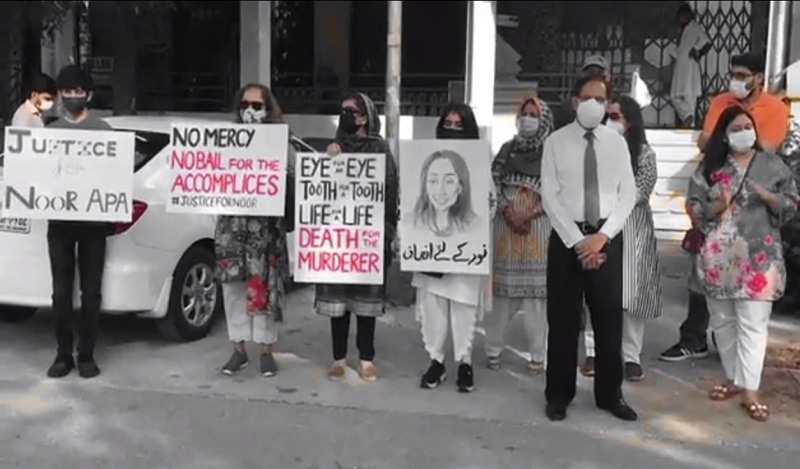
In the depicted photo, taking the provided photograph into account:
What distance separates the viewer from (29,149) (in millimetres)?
6121

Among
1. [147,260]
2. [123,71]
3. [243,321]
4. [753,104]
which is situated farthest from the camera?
[123,71]

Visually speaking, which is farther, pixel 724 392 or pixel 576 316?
pixel 724 392

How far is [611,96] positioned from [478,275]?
1.36m

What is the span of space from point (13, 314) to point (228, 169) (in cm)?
246

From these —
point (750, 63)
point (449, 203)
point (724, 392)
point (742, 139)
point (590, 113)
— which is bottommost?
point (724, 392)

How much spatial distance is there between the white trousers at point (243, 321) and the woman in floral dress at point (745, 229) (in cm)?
264

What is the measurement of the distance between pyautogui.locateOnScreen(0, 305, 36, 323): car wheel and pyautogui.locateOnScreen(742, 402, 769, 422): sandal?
5.11 meters

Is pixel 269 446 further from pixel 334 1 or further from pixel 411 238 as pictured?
pixel 334 1

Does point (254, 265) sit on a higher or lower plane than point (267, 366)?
higher

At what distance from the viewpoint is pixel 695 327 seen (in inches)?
268

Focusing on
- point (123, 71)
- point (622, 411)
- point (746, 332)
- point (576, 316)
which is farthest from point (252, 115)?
point (123, 71)

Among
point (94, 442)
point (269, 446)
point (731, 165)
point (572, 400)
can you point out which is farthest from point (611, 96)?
point (94, 442)

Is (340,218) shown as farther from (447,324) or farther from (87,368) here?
(87,368)

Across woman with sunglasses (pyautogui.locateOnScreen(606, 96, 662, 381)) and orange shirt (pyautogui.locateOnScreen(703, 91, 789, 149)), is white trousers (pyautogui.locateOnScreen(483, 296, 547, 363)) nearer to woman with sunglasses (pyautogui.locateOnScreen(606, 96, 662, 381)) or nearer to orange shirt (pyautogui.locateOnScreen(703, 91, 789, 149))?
woman with sunglasses (pyautogui.locateOnScreen(606, 96, 662, 381))
